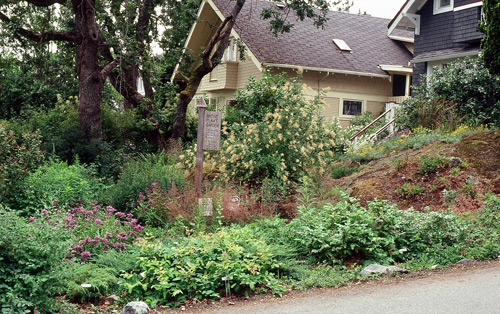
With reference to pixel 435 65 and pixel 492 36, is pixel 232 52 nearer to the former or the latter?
pixel 435 65

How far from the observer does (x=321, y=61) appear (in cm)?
2369

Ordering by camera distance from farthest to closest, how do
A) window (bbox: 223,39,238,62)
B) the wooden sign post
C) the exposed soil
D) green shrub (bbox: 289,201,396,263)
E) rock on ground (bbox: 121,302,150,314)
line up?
window (bbox: 223,39,238,62)
the exposed soil
the wooden sign post
green shrub (bbox: 289,201,396,263)
rock on ground (bbox: 121,302,150,314)

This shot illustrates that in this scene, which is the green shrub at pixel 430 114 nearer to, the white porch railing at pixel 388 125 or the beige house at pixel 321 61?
the white porch railing at pixel 388 125

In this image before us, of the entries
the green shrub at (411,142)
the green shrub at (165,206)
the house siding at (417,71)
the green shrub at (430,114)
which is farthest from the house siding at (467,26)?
the green shrub at (165,206)

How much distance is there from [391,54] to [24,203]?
21.3 meters

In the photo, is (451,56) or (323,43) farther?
(323,43)

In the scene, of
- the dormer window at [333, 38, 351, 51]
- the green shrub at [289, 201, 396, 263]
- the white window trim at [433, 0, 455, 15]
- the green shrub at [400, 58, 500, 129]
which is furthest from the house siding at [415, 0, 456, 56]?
the green shrub at [289, 201, 396, 263]

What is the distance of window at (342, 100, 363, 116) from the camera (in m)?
24.7

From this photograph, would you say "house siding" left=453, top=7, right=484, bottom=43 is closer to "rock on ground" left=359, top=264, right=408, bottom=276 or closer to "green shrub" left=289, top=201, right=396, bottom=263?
"green shrub" left=289, top=201, right=396, bottom=263

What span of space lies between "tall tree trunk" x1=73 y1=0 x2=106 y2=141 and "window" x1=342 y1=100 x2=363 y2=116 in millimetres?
12831

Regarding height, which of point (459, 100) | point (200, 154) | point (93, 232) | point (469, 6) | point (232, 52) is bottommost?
point (93, 232)

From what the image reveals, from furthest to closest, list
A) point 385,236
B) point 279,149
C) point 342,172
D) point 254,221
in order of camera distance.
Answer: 1. point 342,172
2. point 279,149
3. point 254,221
4. point 385,236

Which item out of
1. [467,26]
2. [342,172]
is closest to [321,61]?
[467,26]

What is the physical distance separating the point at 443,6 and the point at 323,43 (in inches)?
232
